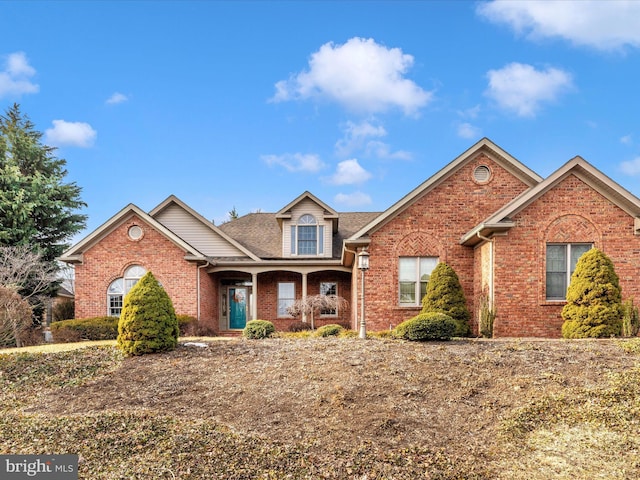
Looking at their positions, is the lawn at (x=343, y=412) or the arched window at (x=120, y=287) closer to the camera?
the lawn at (x=343, y=412)

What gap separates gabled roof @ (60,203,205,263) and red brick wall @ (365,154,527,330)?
7154 mm

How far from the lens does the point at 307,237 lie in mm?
20469

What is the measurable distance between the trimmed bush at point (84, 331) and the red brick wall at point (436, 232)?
9.57m

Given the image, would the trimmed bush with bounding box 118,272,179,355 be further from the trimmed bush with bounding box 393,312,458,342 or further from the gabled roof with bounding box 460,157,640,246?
the gabled roof with bounding box 460,157,640,246

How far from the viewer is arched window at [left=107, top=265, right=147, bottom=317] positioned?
18.3m

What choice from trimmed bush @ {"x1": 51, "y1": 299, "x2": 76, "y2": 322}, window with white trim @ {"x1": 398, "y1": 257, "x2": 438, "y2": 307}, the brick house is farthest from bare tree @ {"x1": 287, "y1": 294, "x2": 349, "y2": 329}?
trimmed bush @ {"x1": 51, "y1": 299, "x2": 76, "y2": 322}

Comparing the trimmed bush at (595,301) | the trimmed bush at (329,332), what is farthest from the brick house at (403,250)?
the trimmed bush at (329,332)

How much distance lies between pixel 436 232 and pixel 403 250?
4.22 feet

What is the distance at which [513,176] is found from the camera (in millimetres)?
15680

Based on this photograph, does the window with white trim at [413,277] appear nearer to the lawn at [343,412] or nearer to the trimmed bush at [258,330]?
the trimmed bush at [258,330]

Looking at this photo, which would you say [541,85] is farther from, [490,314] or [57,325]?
[57,325]

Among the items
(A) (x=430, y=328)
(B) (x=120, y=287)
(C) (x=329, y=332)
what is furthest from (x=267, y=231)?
(A) (x=430, y=328)

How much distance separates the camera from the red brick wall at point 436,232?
1528 cm

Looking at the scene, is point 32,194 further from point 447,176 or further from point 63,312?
point 447,176
